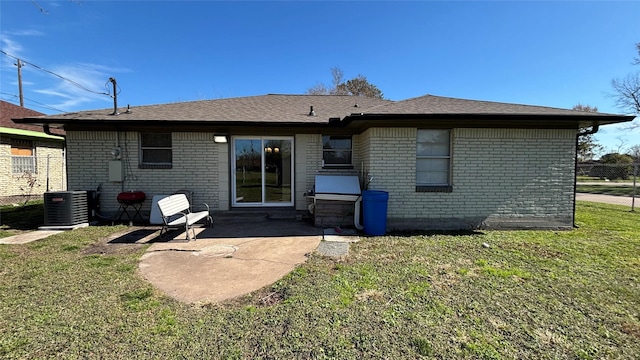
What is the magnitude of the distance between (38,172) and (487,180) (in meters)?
19.0

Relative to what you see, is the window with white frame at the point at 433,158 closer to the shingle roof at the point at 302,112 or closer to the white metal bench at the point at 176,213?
the shingle roof at the point at 302,112

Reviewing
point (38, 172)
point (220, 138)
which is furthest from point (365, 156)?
point (38, 172)

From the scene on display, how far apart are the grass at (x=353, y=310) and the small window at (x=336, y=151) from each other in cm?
416

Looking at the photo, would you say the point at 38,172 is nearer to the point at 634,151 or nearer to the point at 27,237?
the point at 27,237

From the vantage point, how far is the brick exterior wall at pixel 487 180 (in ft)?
23.6

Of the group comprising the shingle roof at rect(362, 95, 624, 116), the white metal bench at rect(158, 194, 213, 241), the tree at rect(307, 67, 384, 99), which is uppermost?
the tree at rect(307, 67, 384, 99)

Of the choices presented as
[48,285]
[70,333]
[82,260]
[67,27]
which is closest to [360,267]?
[70,333]

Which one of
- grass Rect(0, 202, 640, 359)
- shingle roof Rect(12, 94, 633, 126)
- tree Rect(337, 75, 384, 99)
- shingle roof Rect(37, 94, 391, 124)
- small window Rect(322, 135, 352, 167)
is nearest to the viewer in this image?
grass Rect(0, 202, 640, 359)

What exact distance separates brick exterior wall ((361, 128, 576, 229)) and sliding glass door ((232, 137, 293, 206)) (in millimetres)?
2848

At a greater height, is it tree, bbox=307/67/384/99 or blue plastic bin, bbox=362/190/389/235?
tree, bbox=307/67/384/99

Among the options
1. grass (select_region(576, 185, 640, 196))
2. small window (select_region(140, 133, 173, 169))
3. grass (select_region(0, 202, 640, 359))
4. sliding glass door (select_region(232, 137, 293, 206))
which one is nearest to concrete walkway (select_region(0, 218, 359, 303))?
grass (select_region(0, 202, 640, 359))

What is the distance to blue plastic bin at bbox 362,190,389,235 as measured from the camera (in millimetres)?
6703

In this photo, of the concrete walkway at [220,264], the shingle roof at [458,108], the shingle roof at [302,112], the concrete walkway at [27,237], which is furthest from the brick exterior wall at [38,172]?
the shingle roof at [458,108]

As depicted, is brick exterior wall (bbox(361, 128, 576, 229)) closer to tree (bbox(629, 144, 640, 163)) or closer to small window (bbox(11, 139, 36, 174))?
small window (bbox(11, 139, 36, 174))
